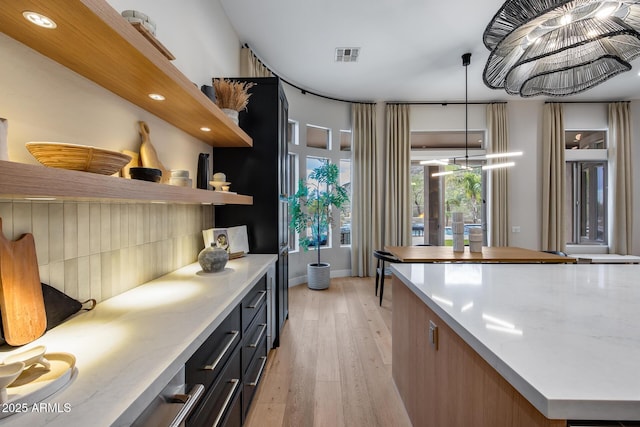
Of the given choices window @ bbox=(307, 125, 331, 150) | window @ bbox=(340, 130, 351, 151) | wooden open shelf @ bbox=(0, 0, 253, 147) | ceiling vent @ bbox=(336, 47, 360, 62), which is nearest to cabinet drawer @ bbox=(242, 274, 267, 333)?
wooden open shelf @ bbox=(0, 0, 253, 147)

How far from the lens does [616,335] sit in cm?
87

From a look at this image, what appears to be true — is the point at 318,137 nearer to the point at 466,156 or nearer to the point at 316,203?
the point at 316,203

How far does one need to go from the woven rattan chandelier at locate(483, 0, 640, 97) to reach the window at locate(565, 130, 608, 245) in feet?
14.0

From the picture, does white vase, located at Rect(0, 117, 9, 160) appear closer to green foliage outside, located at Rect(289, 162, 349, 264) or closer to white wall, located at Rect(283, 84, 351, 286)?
green foliage outside, located at Rect(289, 162, 349, 264)

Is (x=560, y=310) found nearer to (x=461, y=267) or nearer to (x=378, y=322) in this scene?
(x=461, y=267)

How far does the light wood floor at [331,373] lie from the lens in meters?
1.89

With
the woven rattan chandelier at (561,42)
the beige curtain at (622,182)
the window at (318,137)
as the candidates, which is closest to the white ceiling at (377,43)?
the beige curtain at (622,182)

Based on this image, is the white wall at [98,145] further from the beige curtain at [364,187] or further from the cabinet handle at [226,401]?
the beige curtain at [364,187]

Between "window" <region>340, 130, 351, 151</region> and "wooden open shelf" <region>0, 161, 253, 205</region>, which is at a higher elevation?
"window" <region>340, 130, 351, 151</region>

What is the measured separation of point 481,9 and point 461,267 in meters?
2.83

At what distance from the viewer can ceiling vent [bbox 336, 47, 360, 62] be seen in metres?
3.85

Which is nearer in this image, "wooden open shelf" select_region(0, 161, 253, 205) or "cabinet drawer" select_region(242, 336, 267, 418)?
"wooden open shelf" select_region(0, 161, 253, 205)

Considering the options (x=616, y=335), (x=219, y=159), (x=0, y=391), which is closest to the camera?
(x=0, y=391)

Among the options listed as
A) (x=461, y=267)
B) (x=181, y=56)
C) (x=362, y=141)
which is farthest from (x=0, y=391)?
(x=362, y=141)
